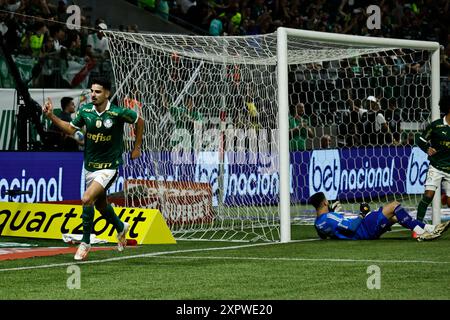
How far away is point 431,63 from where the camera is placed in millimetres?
16797

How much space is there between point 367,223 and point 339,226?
1.24 feet

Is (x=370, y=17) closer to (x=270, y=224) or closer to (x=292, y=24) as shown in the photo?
(x=292, y=24)

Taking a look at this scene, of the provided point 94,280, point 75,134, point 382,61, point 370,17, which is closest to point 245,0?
point 370,17

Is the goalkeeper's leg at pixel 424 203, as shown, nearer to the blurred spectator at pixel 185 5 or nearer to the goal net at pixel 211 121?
the goal net at pixel 211 121

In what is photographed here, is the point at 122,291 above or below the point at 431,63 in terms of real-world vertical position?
below

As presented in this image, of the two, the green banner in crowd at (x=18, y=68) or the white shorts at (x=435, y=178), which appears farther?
the green banner in crowd at (x=18, y=68)

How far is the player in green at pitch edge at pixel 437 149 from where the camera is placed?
14.9 m

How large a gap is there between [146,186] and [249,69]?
94.3 inches

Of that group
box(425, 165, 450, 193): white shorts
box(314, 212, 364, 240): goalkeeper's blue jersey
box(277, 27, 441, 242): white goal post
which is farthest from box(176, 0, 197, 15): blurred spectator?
box(314, 212, 364, 240): goalkeeper's blue jersey

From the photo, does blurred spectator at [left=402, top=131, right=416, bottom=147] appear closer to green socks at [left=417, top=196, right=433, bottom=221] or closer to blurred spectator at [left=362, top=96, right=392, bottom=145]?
blurred spectator at [left=362, top=96, right=392, bottom=145]

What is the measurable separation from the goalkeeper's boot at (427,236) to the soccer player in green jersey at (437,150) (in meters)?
1.33

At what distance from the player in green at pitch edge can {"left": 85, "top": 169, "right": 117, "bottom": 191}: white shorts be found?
4744 mm

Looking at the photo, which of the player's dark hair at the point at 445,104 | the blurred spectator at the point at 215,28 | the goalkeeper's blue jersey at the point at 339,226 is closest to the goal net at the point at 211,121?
the goalkeeper's blue jersey at the point at 339,226

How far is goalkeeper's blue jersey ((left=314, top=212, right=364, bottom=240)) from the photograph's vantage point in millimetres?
14070
